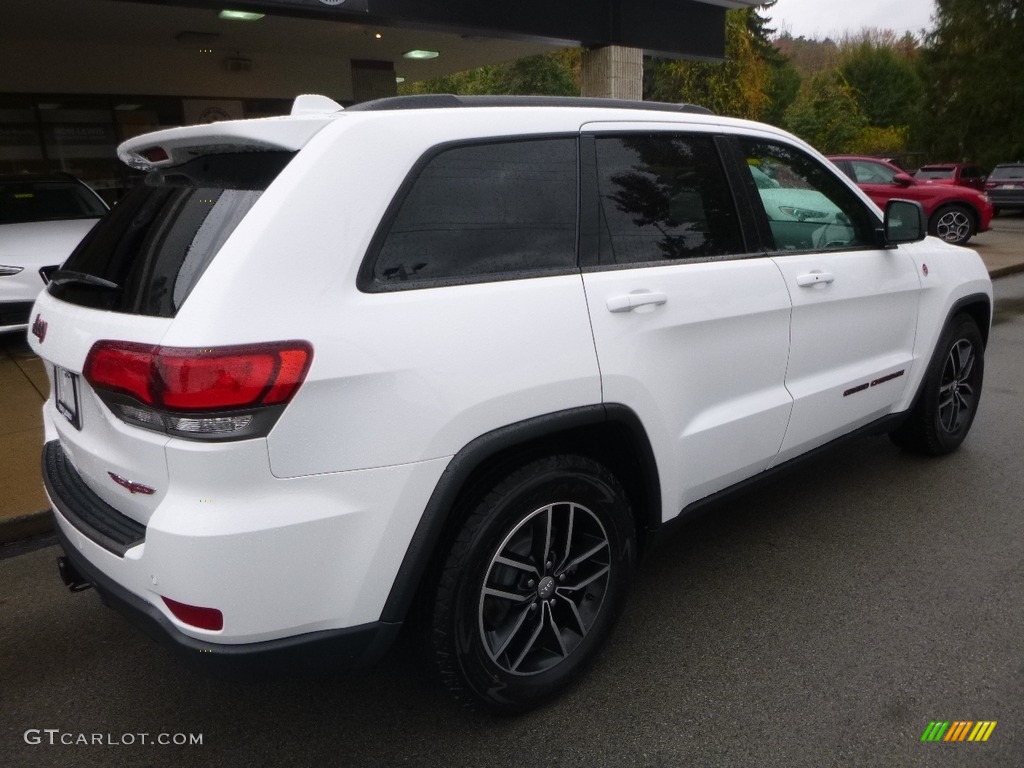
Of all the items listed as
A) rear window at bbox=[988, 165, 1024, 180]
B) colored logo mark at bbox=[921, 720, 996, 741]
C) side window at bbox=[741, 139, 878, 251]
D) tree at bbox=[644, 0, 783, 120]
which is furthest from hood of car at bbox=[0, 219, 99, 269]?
tree at bbox=[644, 0, 783, 120]

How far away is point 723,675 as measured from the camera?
268 centimetres

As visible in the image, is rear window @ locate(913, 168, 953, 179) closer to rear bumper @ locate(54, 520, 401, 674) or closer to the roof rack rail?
the roof rack rail

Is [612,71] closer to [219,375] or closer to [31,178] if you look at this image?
[31,178]

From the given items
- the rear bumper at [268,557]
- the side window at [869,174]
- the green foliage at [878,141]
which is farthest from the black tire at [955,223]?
the green foliage at [878,141]

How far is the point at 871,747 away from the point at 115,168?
46.0 ft

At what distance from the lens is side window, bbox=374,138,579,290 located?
214 cm

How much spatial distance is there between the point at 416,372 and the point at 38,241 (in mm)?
6804

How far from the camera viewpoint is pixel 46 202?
27.4 ft

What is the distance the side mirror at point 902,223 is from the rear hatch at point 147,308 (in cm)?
275

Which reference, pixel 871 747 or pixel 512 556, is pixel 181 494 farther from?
pixel 871 747

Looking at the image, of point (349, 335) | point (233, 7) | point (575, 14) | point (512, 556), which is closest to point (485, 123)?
point (349, 335)

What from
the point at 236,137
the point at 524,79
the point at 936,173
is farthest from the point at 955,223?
the point at 236,137

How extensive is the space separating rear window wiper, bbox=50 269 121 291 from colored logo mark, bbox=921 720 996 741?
2.65 m

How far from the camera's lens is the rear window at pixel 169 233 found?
6.61ft
